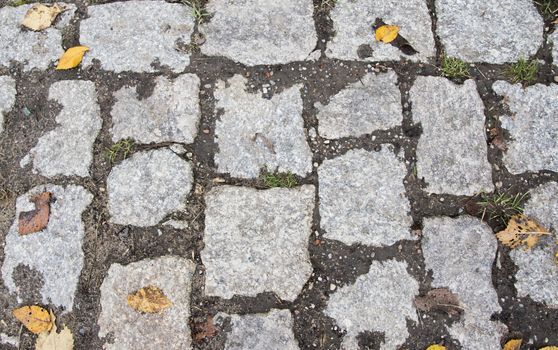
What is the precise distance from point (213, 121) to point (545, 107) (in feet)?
5.06

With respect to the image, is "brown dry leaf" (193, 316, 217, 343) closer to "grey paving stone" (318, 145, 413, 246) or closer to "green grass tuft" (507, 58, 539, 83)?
"grey paving stone" (318, 145, 413, 246)

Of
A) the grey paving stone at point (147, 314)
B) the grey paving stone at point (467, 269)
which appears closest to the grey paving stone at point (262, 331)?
the grey paving stone at point (147, 314)

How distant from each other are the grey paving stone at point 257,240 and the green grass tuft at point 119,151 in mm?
423

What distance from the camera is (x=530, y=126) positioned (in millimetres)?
2410

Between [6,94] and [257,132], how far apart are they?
1.23 m

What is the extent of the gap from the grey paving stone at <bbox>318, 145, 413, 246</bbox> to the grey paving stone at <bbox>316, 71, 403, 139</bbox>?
0.12 meters

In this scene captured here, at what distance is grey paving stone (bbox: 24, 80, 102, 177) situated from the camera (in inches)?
93.5

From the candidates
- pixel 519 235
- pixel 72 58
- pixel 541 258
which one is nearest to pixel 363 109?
pixel 519 235

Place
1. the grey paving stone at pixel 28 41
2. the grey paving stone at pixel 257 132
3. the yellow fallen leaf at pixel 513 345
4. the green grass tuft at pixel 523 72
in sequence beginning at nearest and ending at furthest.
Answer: the yellow fallen leaf at pixel 513 345, the grey paving stone at pixel 257 132, the green grass tuft at pixel 523 72, the grey paving stone at pixel 28 41

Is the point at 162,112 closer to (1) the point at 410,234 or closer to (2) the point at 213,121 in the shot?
(2) the point at 213,121

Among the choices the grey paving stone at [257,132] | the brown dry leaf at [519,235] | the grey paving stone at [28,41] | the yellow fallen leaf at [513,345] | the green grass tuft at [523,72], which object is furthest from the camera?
the grey paving stone at [28,41]

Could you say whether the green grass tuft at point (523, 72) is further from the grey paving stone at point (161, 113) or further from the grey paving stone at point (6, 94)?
the grey paving stone at point (6, 94)

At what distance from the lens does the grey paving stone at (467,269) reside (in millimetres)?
2166

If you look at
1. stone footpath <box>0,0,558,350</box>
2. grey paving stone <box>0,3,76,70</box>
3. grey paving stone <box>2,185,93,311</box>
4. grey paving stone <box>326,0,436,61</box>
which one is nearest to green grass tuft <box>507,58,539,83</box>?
stone footpath <box>0,0,558,350</box>
